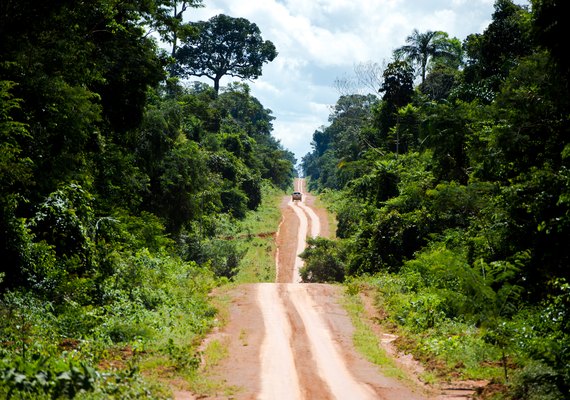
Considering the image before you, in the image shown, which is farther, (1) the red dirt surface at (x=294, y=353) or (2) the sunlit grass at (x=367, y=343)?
(2) the sunlit grass at (x=367, y=343)

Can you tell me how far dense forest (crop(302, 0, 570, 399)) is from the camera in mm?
10984

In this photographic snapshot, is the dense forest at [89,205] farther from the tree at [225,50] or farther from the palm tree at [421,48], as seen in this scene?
the tree at [225,50]

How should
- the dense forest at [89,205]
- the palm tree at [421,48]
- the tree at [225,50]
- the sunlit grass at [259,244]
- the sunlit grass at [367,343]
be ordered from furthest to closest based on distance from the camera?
the tree at [225,50] → the palm tree at [421,48] → the sunlit grass at [259,244] → the sunlit grass at [367,343] → the dense forest at [89,205]

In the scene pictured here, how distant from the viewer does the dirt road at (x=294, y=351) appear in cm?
1104

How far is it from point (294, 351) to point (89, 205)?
9.55 metres

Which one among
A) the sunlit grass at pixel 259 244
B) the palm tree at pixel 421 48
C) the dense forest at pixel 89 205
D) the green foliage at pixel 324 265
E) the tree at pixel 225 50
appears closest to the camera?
the dense forest at pixel 89 205

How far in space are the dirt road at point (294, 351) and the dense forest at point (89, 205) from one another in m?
1.37

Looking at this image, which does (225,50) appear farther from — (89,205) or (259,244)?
(89,205)

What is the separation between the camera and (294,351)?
1445 cm

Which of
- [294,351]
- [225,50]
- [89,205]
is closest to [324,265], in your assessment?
[89,205]

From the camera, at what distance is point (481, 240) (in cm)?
1909

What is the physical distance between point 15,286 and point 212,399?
676 cm

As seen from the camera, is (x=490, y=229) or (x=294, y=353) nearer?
(x=294, y=353)

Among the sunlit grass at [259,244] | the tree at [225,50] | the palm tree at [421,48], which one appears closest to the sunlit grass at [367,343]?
the sunlit grass at [259,244]
